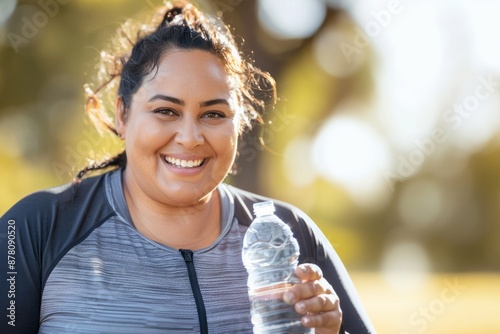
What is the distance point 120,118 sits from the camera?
2.95 m

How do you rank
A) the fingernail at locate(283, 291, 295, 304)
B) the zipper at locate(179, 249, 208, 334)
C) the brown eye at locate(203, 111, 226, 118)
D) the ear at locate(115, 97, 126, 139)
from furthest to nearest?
1. the ear at locate(115, 97, 126, 139)
2. the brown eye at locate(203, 111, 226, 118)
3. the zipper at locate(179, 249, 208, 334)
4. the fingernail at locate(283, 291, 295, 304)

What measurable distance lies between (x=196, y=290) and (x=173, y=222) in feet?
1.01

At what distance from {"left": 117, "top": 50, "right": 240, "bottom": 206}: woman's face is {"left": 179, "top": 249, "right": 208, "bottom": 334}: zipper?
0.20 m

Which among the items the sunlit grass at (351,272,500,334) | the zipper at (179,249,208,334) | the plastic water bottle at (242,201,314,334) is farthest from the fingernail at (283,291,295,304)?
the sunlit grass at (351,272,500,334)

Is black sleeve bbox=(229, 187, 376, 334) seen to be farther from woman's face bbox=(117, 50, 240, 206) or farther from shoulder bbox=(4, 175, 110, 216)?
shoulder bbox=(4, 175, 110, 216)

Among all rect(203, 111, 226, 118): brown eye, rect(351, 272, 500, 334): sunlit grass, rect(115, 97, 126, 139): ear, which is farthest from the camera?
rect(351, 272, 500, 334): sunlit grass

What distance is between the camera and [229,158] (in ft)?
9.35

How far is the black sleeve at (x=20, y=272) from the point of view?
2.56m

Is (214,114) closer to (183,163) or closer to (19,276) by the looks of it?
(183,163)

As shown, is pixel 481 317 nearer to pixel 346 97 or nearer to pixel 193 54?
pixel 346 97

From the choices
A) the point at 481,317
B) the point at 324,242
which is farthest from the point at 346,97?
the point at 324,242

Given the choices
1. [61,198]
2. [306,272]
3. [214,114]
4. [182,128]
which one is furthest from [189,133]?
[306,272]

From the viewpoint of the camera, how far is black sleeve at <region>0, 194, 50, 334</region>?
101 inches

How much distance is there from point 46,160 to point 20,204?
8.15 m
